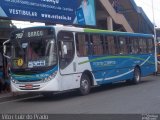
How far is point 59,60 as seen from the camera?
16266 millimetres

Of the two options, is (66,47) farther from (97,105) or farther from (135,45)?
(135,45)

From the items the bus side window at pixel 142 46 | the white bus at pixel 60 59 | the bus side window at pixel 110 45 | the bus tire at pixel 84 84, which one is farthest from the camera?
the bus side window at pixel 142 46

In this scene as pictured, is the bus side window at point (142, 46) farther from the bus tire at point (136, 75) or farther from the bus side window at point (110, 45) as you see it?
the bus side window at point (110, 45)

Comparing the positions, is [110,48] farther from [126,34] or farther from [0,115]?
[0,115]

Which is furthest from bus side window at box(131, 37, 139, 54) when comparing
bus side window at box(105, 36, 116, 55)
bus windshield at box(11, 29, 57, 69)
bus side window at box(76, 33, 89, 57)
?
bus windshield at box(11, 29, 57, 69)

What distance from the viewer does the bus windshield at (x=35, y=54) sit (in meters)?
16.1

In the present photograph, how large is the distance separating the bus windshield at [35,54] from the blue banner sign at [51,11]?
4.62 m

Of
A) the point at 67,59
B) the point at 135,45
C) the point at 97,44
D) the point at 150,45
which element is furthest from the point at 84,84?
the point at 150,45

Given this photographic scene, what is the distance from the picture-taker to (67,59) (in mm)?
16797

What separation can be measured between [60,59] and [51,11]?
8.64 m

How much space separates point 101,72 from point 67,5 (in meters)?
7.86

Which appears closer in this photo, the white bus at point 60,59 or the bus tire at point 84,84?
the white bus at point 60,59

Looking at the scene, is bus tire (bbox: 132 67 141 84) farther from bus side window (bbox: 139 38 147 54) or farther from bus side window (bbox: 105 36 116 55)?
bus side window (bbox: 105 36 116 55)

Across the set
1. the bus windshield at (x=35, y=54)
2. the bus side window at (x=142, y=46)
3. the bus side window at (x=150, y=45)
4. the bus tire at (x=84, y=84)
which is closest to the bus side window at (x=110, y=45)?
the bus tire at (x=84, y=84)
